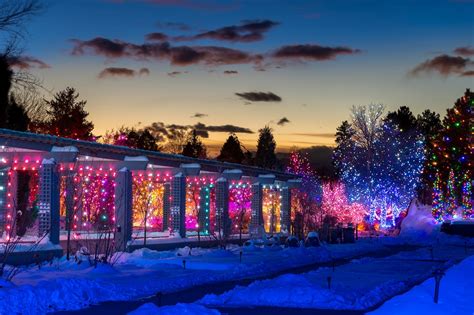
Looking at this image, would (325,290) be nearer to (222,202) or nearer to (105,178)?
(222,202)

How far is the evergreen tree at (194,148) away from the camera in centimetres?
9369

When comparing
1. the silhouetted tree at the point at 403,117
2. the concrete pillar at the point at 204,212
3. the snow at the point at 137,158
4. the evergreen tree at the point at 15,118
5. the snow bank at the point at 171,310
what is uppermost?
the silhouetted tree at the point at 403,117

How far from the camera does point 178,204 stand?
3591 cm

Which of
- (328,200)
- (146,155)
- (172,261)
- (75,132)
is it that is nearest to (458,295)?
(172,261)

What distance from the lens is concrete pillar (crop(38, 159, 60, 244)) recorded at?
2647 centimetres

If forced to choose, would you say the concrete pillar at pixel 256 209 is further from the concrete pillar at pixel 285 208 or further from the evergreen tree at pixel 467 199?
the evergreen tree at pixel 467 199

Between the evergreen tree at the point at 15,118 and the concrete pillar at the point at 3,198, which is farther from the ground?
the evergreen tree at the point at 15,118

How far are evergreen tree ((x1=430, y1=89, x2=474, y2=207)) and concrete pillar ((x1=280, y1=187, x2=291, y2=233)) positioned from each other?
28.2 meters

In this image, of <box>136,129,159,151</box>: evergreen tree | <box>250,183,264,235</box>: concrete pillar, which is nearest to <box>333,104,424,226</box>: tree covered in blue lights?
<box>250,183,264,235</box>: concrete pillar

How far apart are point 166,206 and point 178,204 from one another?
17.6 ft

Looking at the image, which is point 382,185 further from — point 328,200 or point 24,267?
point 24,267

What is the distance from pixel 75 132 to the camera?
192ft

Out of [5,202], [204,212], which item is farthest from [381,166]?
[5,202]

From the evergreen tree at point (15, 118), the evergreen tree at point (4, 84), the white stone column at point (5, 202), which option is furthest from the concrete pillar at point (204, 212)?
the white stone column at point (5, 202)
